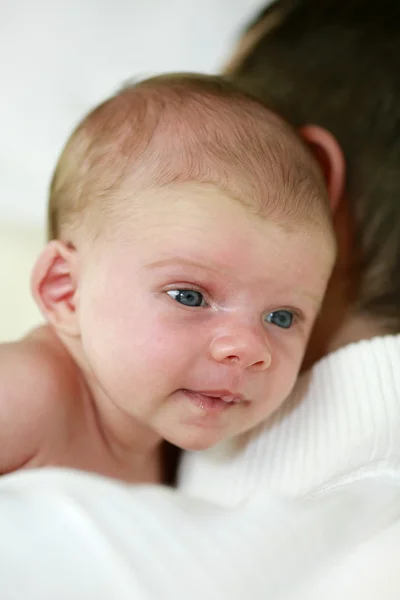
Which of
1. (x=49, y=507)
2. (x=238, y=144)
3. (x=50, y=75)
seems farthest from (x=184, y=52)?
(x=49, y=507)

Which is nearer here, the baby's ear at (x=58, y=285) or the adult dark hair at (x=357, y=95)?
the baby's ear at (x=58, y=285)

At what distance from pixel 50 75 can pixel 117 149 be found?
2.07 ft

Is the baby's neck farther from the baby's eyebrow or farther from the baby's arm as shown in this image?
the baby's eyebrow

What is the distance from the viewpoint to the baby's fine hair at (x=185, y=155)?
0.71m

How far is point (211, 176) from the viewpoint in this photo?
2.30ft

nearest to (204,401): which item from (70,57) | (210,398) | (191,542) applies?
(210,398)

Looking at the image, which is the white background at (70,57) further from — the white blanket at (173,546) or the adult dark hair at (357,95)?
the white blanket at (173,546)

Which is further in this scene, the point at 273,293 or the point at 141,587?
the point at 273,293

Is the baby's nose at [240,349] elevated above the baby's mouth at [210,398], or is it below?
above

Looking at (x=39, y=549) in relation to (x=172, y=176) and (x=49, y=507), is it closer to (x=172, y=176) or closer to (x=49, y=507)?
(x=49, y=507)

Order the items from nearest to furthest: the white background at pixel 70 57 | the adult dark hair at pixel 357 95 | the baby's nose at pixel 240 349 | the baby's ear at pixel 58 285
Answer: the baby's nose at pixel 240 349 → the baby's ear at pixel 58 285 → the adult dark hair at pixel 357 95 → the white background at pixel 70 57

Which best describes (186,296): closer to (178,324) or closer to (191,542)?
(178,324)

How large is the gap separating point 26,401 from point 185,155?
13.5 inches

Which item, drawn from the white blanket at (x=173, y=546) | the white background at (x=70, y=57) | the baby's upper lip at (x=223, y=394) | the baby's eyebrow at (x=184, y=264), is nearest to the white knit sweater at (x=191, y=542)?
the white blanket at (x=173, y=546)
